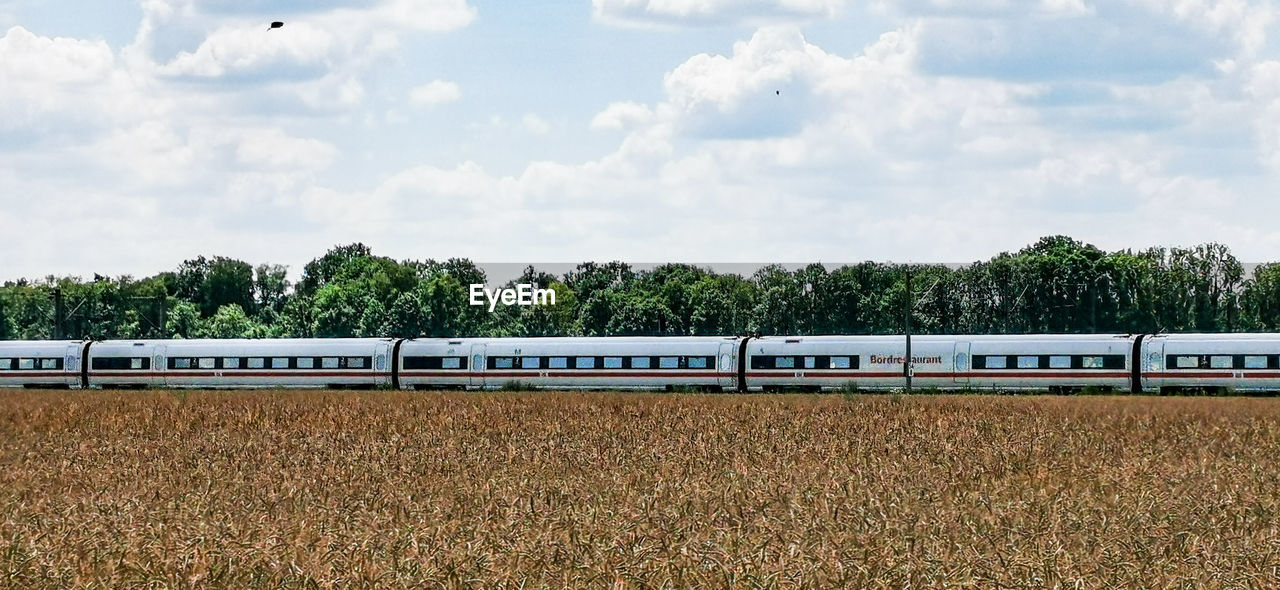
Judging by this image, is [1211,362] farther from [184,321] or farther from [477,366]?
[184,321]

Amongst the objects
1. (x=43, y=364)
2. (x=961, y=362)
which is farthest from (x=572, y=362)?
(x=43, y=364)

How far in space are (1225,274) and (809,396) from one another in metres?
88.4

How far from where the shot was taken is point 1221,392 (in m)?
58.8

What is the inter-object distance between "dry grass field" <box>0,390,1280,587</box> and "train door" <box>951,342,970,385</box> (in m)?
30.5

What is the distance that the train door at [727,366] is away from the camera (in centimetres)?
6494

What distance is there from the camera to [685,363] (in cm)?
6525

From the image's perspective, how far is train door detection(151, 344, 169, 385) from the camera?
74.6 m

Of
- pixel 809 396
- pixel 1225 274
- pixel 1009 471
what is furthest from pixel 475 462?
pixel 1225 274

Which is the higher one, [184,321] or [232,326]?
[184,321]

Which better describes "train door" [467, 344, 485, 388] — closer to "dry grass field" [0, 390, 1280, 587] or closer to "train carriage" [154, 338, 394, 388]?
"train carriage" [154, 338, 394, 388]

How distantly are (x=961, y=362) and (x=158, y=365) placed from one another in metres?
35.6

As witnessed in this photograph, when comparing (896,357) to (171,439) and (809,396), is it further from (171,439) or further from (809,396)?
(171,439)

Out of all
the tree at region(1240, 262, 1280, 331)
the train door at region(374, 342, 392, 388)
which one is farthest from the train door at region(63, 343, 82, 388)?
the tree at region(1240, 262, 1280, 331)

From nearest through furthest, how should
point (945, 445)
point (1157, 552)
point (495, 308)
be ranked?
point (1157, 552) → point (945, 445) → point (495, 308)
